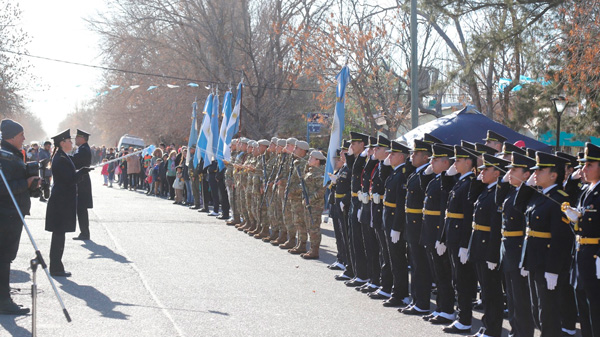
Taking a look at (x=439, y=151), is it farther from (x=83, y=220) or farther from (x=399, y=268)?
(x=83, y=220)

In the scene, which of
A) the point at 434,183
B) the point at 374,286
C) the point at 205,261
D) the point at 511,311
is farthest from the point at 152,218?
the point at 511,311

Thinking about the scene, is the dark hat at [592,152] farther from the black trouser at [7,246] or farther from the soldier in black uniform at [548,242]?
the black trouser at [7,246]

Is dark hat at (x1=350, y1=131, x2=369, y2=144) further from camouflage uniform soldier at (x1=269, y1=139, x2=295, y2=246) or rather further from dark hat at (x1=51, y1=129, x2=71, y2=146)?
dark hat at (x1=51, y1=129, x2=71, y2=146)

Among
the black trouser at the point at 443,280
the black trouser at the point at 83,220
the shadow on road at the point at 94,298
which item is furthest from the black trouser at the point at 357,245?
the black trouser at the point at 83,220

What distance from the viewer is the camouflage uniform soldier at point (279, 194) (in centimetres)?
1471

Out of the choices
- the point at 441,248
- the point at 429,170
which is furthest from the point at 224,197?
the point at 441,248

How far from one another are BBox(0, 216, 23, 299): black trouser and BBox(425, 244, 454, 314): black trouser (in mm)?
4599

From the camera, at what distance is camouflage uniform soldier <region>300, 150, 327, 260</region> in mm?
13234

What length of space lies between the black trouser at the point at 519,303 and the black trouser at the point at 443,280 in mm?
1172

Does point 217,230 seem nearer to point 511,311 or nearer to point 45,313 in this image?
point 45,313

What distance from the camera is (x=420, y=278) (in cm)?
888

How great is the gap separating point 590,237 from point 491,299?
1639 mm

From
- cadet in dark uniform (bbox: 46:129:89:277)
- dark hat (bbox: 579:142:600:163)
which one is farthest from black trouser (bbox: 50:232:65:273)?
dark hat (bbox: 579:142:600:163)

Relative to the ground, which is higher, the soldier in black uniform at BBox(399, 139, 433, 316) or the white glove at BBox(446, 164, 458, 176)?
the white glove at BBox(446, 164, 458, 176)
